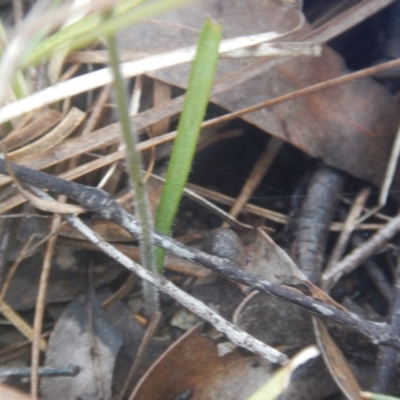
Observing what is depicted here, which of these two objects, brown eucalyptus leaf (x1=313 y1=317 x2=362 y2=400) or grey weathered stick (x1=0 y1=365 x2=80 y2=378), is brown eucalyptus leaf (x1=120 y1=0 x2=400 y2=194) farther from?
grey weathered stick (x1=0 y1=365 x2=80 y2=378)

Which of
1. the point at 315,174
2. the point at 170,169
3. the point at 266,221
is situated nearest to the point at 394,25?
the point at 315,174

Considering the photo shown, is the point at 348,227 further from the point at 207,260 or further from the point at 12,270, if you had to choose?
the point at 12,270

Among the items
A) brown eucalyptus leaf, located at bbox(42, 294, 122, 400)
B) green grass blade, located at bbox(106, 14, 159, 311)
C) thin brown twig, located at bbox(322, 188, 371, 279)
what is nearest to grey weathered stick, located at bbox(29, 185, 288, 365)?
green grass blade, located at bbox(106, 14, 159, 311)

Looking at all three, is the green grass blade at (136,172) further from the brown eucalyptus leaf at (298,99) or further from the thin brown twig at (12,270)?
the brown eucalyptus leaf at (298,99)

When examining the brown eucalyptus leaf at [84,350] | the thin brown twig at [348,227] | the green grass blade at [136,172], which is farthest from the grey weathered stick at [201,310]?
the thin brown twig at [348,227]

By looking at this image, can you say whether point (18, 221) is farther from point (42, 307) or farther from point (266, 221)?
point (266, 221)

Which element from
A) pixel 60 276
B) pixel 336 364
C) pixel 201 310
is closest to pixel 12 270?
pixel 60 276
